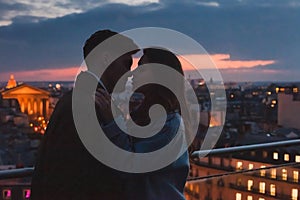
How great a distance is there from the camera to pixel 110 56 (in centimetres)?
102

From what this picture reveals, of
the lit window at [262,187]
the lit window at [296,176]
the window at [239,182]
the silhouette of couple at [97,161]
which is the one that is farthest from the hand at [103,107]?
the lit window at [296,176]

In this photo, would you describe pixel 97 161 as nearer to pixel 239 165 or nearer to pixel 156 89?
pixel 156 89

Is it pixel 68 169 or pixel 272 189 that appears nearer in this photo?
pixel 68 169

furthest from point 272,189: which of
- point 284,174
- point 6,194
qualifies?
point 6,194

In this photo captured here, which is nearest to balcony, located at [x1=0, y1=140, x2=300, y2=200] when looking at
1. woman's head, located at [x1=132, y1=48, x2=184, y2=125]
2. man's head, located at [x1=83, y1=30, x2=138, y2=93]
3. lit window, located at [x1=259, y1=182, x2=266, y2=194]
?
lit window, located at [x1=259, y1=182, x2=266, y2=194]

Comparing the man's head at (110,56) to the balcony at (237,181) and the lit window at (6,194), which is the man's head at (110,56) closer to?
the lit window at (6,194)

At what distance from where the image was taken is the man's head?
3.35 ft

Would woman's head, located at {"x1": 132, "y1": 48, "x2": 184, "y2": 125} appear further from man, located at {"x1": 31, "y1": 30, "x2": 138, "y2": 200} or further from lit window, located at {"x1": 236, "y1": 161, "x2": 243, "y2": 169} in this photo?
lit window, located at {"x1": 236, "y1": 161, "x2": 243, "y2": 169}

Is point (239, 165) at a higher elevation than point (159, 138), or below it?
below

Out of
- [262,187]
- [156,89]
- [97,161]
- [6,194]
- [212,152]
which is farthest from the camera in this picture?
[262,187]

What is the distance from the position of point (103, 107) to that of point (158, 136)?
0.14 metres

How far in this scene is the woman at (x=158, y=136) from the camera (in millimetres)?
991

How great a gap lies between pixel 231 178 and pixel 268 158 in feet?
0.93

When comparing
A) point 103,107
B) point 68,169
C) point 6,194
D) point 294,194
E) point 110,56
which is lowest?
point 294,194
